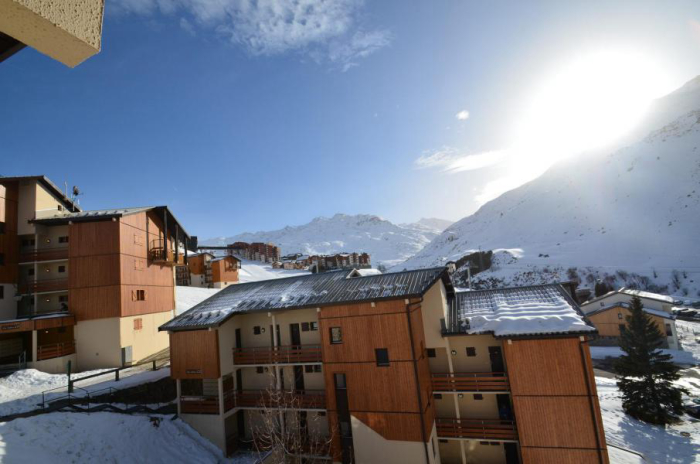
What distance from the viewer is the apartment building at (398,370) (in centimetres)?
1772

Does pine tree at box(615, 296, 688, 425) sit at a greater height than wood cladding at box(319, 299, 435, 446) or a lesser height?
lesser

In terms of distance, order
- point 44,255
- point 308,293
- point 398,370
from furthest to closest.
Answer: point 44,255 < point 308,293 < point 398,370

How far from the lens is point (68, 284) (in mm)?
29672

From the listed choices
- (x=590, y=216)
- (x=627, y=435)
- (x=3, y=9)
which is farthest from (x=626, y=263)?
(x=3, y=9)

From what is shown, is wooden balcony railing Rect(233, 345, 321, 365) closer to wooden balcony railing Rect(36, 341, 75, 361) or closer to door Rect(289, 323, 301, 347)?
door Rect(289, 323, 301, 347)

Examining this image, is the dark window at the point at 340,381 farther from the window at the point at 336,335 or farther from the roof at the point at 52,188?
the roof at the point at 52,188

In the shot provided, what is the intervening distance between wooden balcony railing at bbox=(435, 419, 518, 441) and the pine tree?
1719 centimetres

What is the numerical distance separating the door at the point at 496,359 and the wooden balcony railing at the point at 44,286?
34.4 metres

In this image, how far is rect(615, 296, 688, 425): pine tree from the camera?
91.1 feet

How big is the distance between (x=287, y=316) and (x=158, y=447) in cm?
1038

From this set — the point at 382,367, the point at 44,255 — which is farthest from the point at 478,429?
the point at 44,255

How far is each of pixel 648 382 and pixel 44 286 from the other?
51678 mm

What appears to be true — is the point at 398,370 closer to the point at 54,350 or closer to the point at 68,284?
the point at 54,350

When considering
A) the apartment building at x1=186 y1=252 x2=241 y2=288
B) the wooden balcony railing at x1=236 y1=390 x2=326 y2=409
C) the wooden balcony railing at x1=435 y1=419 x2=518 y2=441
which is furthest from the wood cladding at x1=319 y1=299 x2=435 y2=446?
the apartment building at x1=186 y1=252 x2=241 y2=288
